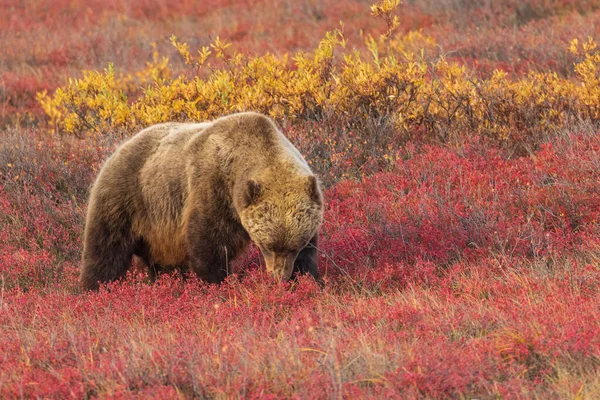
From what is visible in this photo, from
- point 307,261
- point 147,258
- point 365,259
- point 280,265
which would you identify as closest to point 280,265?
point 280,265

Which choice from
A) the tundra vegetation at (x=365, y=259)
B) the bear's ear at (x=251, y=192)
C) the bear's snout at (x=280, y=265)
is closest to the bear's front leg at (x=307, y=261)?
the tundra vegetation at (x=365, y=259)

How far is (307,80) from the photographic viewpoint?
9344 mm

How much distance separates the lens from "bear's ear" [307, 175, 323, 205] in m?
5.09

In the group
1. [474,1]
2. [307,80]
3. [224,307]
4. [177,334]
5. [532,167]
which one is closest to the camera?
[177,334]

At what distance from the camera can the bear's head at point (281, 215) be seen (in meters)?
5.08

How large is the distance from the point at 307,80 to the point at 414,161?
185 centimetres

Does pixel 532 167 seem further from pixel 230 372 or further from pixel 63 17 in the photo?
pixel 63 17

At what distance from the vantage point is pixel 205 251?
18.6 ft

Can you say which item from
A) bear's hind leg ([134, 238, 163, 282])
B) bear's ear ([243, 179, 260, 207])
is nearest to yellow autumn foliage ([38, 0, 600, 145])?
bear's hind leg ([134, 238, 163, 282])

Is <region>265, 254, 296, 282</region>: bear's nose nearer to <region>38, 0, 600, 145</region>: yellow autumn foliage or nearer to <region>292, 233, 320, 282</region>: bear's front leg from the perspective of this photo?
<region>292, 233, 320, 282</region>: bear's front leg

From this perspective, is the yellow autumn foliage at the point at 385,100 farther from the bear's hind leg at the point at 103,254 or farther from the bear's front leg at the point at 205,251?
the bear's front leg at the point at 205,251

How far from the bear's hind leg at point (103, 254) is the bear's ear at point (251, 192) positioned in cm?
157

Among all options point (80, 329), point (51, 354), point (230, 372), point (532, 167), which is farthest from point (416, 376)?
point (532, 167)

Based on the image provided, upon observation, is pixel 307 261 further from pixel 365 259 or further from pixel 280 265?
pixel 365 259
